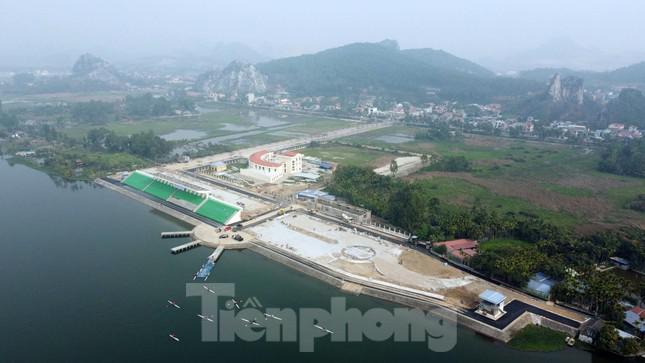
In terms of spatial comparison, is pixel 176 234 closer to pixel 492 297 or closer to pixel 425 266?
pixel 425 266

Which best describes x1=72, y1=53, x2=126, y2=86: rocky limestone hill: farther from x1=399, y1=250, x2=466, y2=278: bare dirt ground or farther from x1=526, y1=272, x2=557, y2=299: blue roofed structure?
x1=526, y1=272, x2=557, y2=299: blue roofed structure

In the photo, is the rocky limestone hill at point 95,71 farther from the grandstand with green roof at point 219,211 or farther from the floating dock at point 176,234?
the floating dock at point 176,234

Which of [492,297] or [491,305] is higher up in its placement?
[492,297]

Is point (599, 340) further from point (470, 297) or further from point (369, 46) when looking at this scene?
point (369, 46)

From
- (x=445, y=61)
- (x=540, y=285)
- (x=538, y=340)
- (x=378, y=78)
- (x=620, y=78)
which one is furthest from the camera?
(x=445, y=61)

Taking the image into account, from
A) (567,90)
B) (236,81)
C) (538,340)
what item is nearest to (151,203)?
(538,340)

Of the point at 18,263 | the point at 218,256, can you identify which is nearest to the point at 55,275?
the point at 18,263

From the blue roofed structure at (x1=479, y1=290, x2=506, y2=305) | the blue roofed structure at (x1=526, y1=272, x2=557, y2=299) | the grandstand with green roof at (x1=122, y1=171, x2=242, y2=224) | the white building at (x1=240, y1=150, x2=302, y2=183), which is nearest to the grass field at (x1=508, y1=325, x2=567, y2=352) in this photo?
the blue roofed structure at (x1=479, y1=290, x2=506, y2=305)
